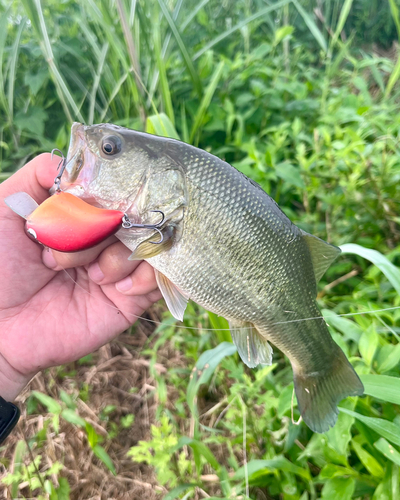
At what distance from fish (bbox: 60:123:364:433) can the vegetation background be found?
29 centimetres

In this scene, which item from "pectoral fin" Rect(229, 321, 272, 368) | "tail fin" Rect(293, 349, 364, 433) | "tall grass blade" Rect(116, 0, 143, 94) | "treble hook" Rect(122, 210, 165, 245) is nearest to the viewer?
"treble hook" Rect(122, 210, 165, 245)

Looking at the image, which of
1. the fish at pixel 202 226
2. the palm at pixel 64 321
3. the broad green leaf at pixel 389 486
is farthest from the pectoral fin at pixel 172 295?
the broad green leaf at pixel 389 486

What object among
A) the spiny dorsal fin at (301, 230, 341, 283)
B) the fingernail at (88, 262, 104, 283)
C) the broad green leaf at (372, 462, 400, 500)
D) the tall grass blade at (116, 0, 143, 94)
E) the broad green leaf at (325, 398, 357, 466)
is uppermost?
the tall grass blade at (116, 0, 143, 94)

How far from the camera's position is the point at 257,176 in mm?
2373

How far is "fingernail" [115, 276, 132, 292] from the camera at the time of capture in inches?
61.2

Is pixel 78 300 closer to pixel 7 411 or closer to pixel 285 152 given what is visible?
pixel 7 411

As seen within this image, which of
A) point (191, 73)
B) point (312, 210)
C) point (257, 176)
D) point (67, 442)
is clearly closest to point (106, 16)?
point (191, 73)

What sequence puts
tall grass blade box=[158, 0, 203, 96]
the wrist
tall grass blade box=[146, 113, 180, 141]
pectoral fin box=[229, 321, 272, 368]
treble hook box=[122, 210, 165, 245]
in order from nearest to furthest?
treble hook box=[122, 210, 165, 245]
pectoral fin box=[229, 321, 272, 368]
the wrist
tall grass blade box=[146, 113, 180, 141]
tall grass blade box=[158, 0, 203, 96]

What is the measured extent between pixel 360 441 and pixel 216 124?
2.42 metres

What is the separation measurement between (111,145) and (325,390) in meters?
1.30

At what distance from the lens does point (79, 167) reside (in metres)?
1.25

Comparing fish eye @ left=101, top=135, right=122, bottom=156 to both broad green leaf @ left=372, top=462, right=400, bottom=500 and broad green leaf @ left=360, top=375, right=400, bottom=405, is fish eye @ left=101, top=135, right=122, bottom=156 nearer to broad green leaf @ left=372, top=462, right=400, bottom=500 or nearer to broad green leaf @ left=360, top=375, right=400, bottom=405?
broad green leaf @ left=360, top=375, right=400, bottom=405

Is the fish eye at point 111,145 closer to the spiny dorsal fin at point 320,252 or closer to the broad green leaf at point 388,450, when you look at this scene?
the spiny dorsal fin at point 320,252

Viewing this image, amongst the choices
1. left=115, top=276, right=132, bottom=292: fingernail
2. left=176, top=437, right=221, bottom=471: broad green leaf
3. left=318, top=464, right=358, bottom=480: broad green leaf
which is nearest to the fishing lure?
left=115, top=276, right=132, bottom=292: fingernail
